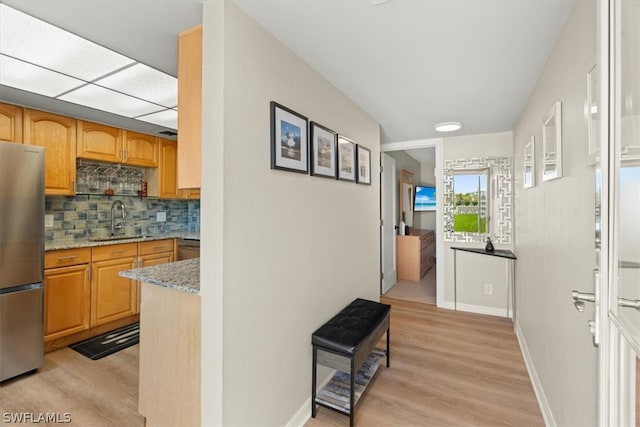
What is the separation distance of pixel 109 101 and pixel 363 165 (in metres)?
2.32

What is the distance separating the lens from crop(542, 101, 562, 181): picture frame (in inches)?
59.6

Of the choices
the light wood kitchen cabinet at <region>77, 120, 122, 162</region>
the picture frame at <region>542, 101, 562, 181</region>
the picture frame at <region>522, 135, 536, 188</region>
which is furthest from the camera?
the light wood kitchen cabinet at <region>77, 120, 122, 162</region>

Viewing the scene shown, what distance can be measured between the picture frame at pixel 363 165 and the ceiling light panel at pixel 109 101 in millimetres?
1913

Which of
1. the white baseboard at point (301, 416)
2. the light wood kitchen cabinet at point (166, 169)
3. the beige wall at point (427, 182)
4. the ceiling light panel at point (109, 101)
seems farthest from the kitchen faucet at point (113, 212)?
the beige wall at point (427, 182)

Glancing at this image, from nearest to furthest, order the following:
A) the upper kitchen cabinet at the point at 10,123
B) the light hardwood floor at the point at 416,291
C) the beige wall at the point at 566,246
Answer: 1. the beige wall at the point at 566,246
2. the upper kitchen cabinet at the point at 10,123
3. the light hardwood floor at the point at 416,291

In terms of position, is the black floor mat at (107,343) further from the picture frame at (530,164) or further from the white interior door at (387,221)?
the picture frame at (530,164)

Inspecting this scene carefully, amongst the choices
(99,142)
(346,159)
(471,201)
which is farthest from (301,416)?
(99,142)

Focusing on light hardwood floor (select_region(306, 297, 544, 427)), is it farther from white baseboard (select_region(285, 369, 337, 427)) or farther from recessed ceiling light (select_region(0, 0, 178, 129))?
recessed ceiling light (select_region(0, 0, 178, 129))

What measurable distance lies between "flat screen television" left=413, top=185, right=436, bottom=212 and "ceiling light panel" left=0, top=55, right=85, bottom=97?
5906mm

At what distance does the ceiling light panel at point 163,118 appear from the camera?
2839mm

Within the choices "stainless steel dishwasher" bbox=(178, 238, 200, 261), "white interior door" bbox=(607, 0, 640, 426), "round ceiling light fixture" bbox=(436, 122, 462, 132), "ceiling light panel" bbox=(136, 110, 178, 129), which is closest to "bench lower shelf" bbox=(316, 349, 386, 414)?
"white interior door" bbox=(607, 0, 640, 426)

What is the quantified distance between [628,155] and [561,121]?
1.06 metres

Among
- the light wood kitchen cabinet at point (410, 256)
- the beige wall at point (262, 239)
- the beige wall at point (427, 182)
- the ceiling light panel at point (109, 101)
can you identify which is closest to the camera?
the beige wall at point (262, 239)

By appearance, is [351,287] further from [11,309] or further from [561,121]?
[11,309]
